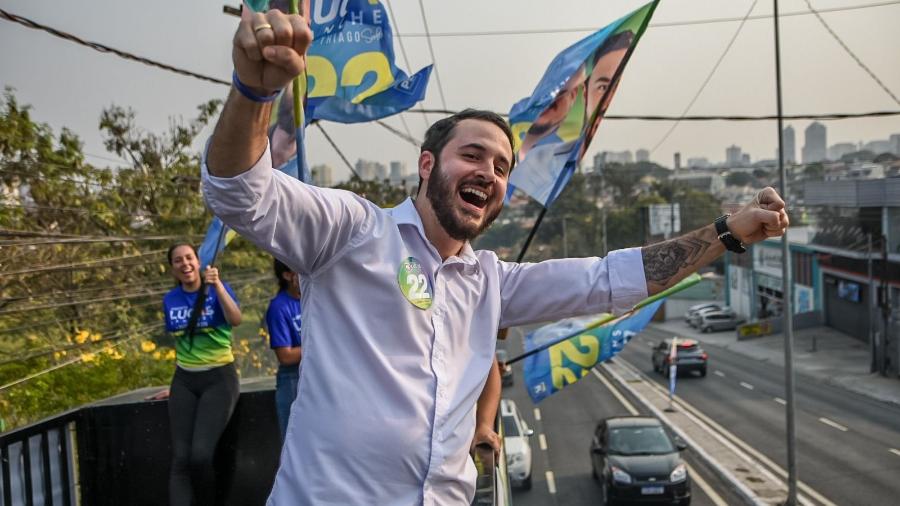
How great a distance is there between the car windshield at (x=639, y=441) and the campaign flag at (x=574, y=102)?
8951 millimetres

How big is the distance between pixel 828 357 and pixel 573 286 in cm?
3011

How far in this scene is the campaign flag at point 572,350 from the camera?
28.4ft

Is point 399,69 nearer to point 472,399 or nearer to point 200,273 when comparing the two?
point 200,273

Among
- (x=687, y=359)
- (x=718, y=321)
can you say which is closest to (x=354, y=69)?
(x=687, y=359)

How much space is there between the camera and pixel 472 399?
202cm

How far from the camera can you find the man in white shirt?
5.00 feet

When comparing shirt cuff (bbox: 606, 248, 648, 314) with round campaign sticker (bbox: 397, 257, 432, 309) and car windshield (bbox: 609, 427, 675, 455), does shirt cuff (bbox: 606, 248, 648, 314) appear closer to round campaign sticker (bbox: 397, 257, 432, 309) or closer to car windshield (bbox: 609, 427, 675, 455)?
round campaign sticker (bbox: 397, 257, 432, 309)

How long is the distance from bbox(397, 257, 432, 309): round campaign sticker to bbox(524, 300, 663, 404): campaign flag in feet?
21.7

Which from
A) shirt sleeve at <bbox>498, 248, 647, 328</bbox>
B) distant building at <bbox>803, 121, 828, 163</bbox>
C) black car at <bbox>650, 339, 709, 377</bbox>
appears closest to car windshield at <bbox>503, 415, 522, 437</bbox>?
shirt sleeve at <bbox>498, 248, 647, 328</bbox>

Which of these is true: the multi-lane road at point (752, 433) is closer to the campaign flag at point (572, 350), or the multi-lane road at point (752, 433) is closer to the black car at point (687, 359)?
the black car at point (687, 359)

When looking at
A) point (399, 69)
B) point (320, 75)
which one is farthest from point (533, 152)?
point (320, 75)

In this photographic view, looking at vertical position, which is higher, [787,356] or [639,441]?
[787,356]

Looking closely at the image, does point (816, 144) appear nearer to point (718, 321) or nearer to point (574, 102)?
point (718, 321)

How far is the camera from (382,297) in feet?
6.02
